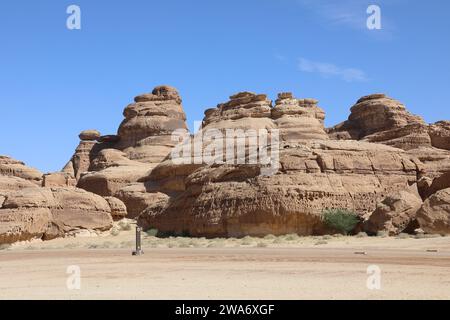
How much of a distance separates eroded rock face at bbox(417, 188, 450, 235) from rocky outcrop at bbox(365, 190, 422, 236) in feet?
4.50

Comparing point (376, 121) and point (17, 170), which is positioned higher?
point (376, 121)

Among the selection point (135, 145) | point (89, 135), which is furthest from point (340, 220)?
point (89, 135)

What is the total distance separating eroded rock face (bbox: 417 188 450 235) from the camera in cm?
2805

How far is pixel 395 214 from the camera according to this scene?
3028 centimetres

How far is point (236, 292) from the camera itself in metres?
10.8

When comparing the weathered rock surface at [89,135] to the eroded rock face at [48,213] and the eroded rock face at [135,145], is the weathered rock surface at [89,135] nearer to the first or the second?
the eroded rock face at [135,145]

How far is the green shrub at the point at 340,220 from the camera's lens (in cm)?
3122

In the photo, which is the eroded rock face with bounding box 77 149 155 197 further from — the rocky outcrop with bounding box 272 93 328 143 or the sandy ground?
the sandy ground

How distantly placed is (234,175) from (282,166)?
3.79 m

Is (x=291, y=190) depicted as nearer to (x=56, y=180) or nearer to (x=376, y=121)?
(x=56, y=180)

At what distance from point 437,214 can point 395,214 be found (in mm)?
2469

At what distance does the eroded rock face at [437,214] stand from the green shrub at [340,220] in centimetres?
404
